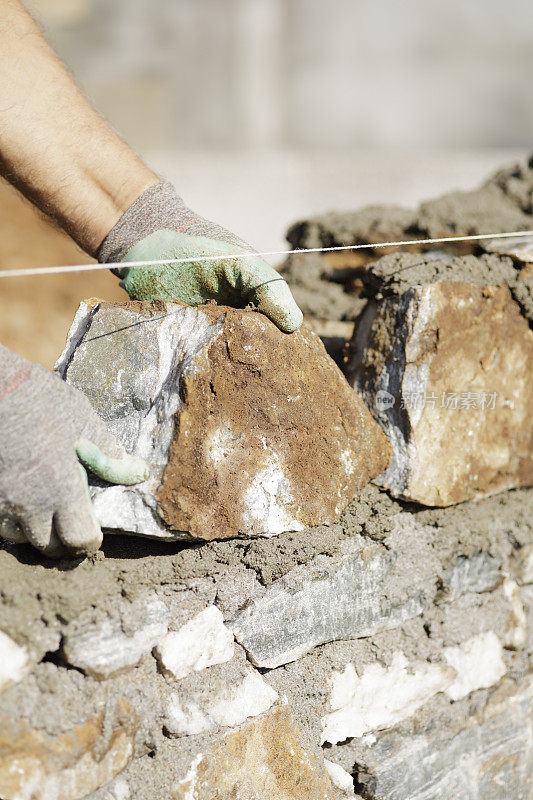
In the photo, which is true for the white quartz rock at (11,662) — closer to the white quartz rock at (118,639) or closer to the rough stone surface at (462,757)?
the white quartz rock at (118,639)

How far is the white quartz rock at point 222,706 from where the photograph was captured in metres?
1.05

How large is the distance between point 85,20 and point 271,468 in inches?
278

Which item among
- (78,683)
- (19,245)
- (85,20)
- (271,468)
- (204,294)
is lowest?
(78,683)

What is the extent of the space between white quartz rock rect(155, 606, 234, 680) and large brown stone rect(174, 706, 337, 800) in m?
0.13

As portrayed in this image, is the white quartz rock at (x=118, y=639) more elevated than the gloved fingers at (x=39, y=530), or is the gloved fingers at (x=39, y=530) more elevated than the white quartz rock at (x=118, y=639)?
the gloved fingers at (x=39, y=530)

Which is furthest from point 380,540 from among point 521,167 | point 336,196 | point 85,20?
point 85,20

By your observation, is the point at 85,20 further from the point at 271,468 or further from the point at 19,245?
the point at 271,468

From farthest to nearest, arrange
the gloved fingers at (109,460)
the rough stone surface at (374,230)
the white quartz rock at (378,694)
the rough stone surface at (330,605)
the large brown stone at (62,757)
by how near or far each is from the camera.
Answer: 1. the rough stone surface at (374,230)
2. the white quartz rock at (378,694)
3. the rough stone surface at (330,605)
4. the gloved fingers at (109,460)
5. the large brown stone at (62,757)

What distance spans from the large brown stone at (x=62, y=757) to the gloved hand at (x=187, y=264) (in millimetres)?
720

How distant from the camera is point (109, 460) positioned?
39.3 inches

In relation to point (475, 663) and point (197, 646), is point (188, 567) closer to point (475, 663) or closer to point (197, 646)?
point (197, 646)

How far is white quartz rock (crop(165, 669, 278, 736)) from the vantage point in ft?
3.43

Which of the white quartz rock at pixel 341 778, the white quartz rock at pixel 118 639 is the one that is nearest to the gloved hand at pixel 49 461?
the white quartz rock at pixel 118 639

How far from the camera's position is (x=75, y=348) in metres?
1.16
